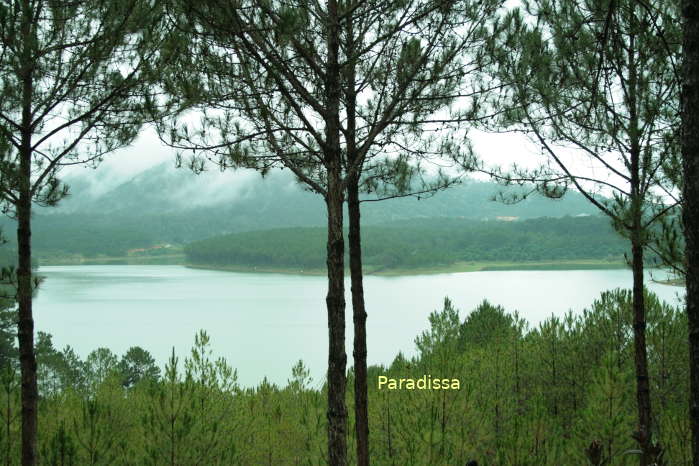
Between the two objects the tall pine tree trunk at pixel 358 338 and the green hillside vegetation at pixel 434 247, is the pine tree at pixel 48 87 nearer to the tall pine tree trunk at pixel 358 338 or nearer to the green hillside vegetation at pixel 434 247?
the tall pine tree trunk at pixel 358 338

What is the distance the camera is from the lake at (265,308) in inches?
1813

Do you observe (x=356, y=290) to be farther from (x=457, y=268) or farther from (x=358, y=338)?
(x=457, y=268)

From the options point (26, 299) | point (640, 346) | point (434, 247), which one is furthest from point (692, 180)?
point (434, 247)

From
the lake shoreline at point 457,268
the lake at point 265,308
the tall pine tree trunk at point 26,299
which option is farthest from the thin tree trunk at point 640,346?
the lake shoreline at point 457,268

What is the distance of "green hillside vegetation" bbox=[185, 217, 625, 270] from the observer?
90.2m

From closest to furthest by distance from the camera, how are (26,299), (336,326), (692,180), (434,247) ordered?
(692,180)
(336,326)
(26,299)
(434,247)

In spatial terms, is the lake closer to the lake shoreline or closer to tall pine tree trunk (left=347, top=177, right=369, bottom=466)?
the lake shoreline

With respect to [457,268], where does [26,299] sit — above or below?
above

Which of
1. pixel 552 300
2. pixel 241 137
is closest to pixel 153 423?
pixel 241 137

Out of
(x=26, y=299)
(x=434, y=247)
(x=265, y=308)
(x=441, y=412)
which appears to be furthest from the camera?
(x=434, y=247)

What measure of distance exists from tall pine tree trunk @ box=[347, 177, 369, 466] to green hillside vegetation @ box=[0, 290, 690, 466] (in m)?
0.41

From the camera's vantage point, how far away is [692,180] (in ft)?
10.5

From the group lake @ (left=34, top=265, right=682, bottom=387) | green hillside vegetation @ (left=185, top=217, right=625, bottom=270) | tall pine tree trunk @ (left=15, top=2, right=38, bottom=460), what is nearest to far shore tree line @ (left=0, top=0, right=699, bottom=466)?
tall pine tree trunk @ (left=15, top=2, right=38, bottom=460)

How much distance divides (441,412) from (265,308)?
5805 centimetres
